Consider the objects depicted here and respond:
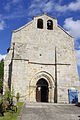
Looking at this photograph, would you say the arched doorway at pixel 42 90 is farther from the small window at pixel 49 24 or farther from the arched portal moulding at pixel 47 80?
the small window at pixel 49 24

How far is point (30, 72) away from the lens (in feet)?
61.7

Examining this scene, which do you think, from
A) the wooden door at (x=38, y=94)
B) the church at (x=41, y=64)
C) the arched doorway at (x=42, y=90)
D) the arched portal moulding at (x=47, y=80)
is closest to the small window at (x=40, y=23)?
the church at (x=41, y=64)

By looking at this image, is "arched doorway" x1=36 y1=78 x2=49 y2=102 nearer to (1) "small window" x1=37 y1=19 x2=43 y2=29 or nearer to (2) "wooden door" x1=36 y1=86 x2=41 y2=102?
(2) "wooden door" x1=36 y1=86 x2=41 y2=102

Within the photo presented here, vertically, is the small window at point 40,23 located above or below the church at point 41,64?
above

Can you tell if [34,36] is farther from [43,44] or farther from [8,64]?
[8,64]

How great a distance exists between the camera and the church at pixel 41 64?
17812mm

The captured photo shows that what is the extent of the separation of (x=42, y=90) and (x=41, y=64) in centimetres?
331

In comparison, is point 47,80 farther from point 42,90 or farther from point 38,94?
point 38,94

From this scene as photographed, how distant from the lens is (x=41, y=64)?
1928 cm

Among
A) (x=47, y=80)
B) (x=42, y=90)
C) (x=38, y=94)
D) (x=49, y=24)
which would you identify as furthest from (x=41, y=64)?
(x=49, y=24)

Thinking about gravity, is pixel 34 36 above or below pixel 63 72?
above

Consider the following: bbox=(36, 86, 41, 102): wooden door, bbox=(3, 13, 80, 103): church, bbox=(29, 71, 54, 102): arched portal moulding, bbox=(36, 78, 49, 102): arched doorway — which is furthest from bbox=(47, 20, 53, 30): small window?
bbox=(36, 86, 41, 102): wooden door

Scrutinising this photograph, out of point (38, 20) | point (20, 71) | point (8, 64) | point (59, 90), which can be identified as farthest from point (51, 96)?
point (38, 20)

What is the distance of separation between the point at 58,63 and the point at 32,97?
5020 mm
